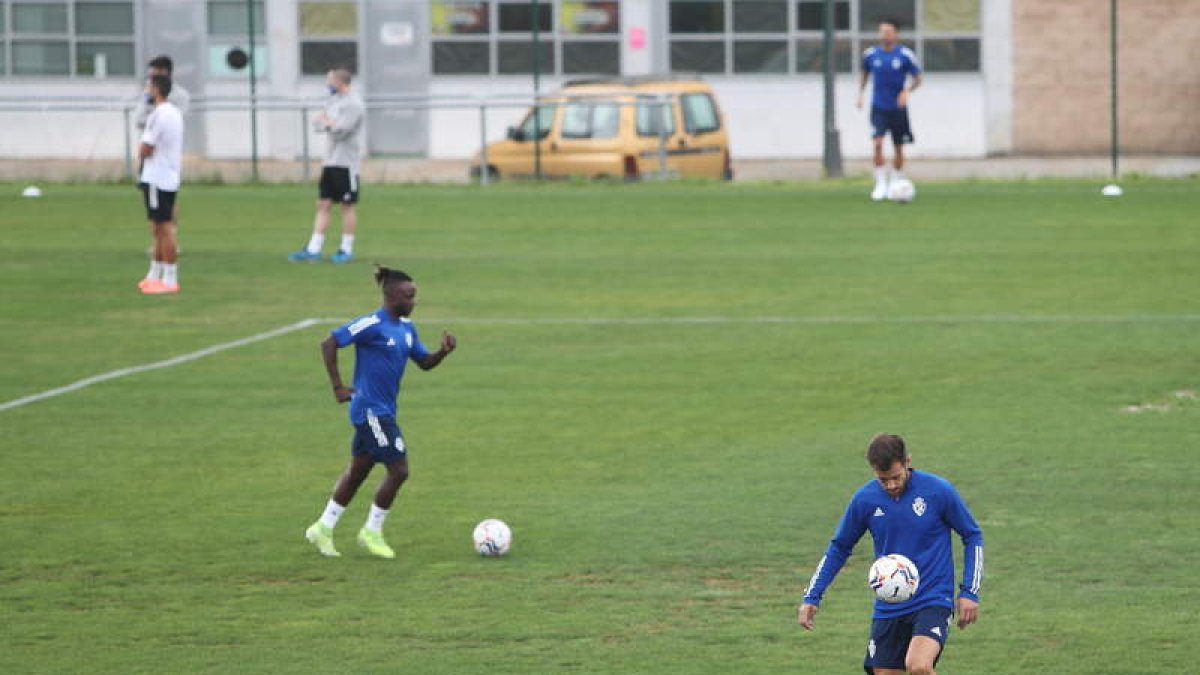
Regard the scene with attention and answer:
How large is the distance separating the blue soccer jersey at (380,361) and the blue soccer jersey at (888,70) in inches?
750

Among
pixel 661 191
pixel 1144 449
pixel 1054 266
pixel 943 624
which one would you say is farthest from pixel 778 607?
pixel 661 191

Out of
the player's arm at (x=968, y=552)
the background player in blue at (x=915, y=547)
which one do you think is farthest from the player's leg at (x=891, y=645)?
the player's arm at (x=968, y=552)

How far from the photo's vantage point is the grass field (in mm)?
11820

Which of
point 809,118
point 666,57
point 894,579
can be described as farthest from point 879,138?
point 894,579

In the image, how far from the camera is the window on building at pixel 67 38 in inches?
1844

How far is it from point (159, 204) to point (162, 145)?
2.23 feet

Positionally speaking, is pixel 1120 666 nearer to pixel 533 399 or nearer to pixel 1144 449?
pixel 1144 449

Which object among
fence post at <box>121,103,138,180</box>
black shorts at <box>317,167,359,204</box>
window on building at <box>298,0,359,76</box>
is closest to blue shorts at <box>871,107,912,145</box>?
black shorts at <box>317,167,359,204</box>

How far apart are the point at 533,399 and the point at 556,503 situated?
4186mm

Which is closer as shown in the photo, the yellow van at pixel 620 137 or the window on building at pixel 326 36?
the yellow van at pixel 620 137

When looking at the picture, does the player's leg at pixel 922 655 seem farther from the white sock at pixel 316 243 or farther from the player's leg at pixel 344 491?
the white sock at pixel 316 243

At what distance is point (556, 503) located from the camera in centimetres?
1513

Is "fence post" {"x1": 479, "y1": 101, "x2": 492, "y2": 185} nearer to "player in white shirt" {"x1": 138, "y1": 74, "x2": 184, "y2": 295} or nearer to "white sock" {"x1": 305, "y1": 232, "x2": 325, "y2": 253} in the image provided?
"white sock" {"x1": 305, "y1": 232, "x2": 325, "y2": 253}

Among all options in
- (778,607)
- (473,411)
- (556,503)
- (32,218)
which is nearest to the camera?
(778,607)
